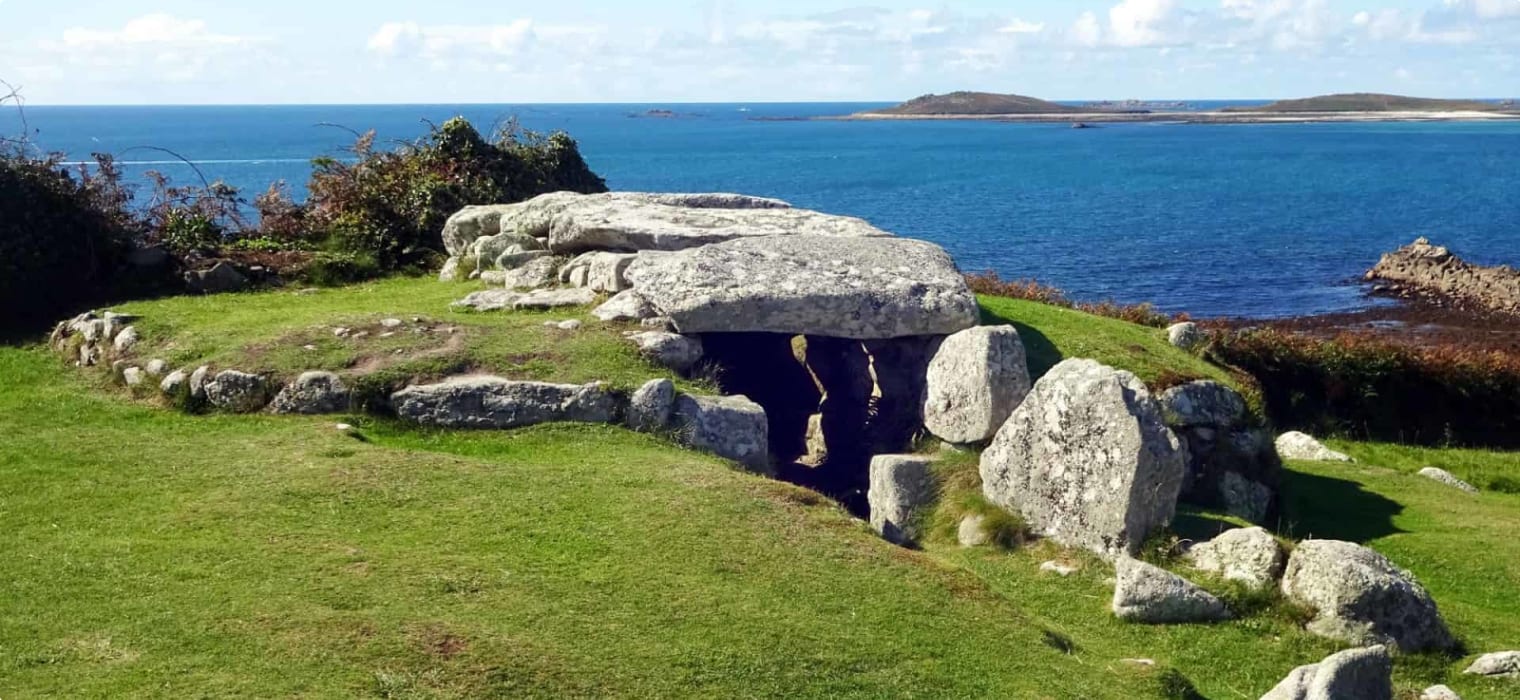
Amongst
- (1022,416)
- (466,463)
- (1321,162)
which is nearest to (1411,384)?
(1022,416)

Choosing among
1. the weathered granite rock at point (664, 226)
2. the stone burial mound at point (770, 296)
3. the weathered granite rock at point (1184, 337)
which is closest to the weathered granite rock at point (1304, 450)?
the weathered granite rock at point (1184, 337)

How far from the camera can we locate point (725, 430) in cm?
1955

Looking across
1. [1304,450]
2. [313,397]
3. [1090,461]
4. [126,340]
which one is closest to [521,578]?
[313,397]

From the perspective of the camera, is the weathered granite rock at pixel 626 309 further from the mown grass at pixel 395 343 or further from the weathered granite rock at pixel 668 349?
the weathered granite rock at pixel 668 349

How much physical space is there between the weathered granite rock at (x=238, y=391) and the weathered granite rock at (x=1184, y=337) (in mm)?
17120

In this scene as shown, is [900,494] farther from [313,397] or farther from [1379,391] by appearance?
[1379,391]

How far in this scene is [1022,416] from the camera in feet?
59.6

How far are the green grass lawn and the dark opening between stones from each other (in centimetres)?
402

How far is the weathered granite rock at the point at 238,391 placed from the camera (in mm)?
19375

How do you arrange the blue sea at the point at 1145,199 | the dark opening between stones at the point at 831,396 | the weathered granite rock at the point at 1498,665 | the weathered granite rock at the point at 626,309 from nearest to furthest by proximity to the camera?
the weathered granite rock at the point at 1498,665 → the weathered granite rock at the point at 626,309 → the dark opening between stones at the point at 831,396 → the blue sea at the point at 1145,199

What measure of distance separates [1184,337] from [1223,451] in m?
6.13

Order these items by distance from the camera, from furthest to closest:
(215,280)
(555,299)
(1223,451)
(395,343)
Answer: (215,280), (555,299), (1223,451), (395,343)

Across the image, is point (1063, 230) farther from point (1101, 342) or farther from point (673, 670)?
point (673, 670)

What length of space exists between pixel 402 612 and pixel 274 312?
1340cm
